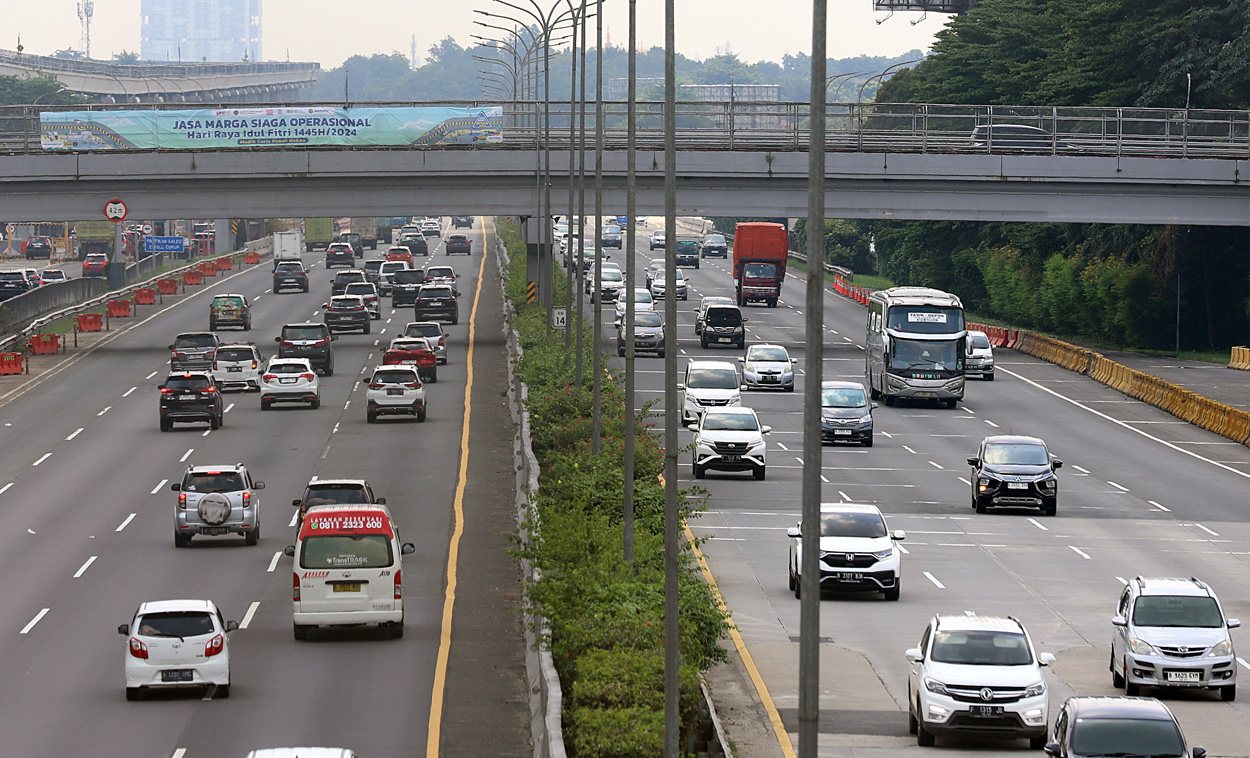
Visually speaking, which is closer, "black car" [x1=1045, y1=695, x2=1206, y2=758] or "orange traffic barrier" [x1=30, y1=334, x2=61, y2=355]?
"black car" [x1=1045, y1=695, x2=1206, y2=758]

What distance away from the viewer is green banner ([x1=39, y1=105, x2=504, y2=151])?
72312 mm

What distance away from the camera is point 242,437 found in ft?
163

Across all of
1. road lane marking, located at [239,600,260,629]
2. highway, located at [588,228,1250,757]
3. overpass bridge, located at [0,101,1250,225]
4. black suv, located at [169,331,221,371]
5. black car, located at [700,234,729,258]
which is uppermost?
overpass bridge, located at [0,101,1250,225]

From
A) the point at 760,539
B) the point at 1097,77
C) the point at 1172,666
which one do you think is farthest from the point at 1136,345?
the point at 1172,666

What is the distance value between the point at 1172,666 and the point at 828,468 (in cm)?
2345

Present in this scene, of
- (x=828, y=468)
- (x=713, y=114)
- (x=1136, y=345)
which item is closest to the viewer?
(x=828, y=468)

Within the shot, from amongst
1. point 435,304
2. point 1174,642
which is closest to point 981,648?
A: point 1174,642

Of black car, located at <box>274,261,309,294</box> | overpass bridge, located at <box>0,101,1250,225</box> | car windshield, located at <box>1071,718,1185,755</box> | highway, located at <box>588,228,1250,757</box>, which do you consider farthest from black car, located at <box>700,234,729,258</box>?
car windshield, located at <box>1071,718,1185,755</box>

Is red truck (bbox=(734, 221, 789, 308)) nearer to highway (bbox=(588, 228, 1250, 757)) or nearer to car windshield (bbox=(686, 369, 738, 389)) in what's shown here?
highway (bbox=(588, 228, 1250, 757))

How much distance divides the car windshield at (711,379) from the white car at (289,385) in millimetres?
11748

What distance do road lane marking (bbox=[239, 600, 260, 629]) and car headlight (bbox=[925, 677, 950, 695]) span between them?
11.3 m

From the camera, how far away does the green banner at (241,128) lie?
237 ft

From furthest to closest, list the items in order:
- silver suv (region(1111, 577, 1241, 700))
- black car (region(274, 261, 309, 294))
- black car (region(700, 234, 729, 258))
→ black car (region(700, 234, 729, 258)) < black car (region(274, 261, 309, 294)) < silver suv (region(1111, 577, 1241, 700))

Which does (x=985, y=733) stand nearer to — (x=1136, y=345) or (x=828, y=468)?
(x=828, y=468)
